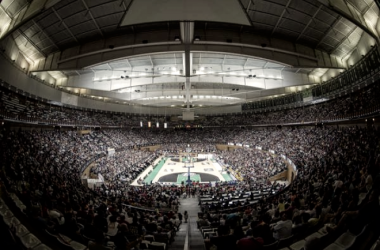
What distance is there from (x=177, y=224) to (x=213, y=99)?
38812 mm

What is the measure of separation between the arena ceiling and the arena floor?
591 inches

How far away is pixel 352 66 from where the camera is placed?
24.3m

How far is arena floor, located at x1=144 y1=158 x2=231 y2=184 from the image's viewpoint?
31.6 m

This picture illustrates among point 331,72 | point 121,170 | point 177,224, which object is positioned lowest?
point 177,224

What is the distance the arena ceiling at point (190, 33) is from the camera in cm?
1652

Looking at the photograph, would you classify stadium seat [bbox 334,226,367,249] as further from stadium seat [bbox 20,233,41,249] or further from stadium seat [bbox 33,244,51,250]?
stadium seat [bbox 20,233,41,249]

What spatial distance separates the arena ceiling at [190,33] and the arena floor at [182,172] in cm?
1501

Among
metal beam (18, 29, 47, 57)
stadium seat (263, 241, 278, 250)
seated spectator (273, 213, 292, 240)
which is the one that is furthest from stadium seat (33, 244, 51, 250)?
metal beam (18, 29, 47, 57)

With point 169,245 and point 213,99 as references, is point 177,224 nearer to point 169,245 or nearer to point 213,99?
point 169,245

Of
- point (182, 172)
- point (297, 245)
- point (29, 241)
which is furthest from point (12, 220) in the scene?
point (182, 172)

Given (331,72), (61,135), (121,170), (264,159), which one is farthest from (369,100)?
(61,135)

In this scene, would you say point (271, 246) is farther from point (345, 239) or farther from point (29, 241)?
point (29, 241)

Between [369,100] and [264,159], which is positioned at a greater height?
[369,100]

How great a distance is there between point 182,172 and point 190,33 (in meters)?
23.0
